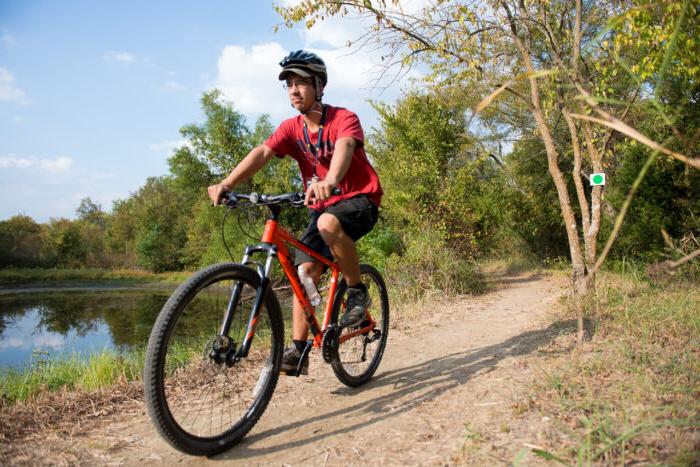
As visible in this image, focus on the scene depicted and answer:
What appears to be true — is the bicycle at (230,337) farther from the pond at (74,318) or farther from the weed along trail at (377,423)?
the pond at (74,318)

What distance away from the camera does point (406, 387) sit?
11.5ft

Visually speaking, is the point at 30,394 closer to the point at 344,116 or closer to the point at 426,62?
the point at 344,116

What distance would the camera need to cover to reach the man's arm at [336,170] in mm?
2572

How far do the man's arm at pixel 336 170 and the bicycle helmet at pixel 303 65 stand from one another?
19.5 inches

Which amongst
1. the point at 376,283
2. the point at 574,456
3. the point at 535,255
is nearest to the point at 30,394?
the point at 376,283

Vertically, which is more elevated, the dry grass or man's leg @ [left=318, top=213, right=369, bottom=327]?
man's leg @ [left=318, top=213, right=369, bottom=327]

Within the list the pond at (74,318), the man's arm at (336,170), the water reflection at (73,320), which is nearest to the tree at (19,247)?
the pond at (74,318)

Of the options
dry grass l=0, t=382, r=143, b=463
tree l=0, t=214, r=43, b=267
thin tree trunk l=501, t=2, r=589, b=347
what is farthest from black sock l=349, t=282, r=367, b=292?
tree l=0, t=214, r=43, b=267

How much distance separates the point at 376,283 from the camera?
3982 mm

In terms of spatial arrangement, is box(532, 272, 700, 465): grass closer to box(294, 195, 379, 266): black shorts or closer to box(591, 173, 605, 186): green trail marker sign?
box(294, 195, 379, 266): black shorts

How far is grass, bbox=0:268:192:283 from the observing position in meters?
44.0

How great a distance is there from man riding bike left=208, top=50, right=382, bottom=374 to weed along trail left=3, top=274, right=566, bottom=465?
0.46 m

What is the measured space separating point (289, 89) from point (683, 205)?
10631 millimetres

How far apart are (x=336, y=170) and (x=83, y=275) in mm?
51796
